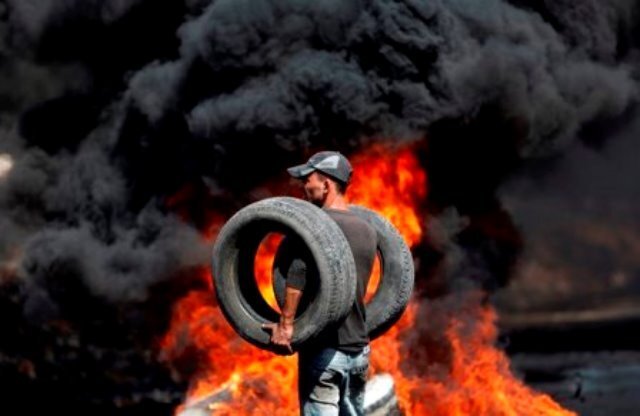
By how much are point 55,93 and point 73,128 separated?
0.57m

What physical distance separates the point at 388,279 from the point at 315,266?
3.14 feet

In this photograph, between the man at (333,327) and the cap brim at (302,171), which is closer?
the man at (333,327)

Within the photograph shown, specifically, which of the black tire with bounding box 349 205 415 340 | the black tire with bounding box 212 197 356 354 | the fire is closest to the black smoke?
the fire

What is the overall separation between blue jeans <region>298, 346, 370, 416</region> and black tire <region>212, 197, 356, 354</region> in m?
0.18

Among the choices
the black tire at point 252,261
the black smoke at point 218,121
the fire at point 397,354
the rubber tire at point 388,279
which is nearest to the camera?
the black tire at point 252,261

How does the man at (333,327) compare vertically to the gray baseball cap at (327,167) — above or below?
below

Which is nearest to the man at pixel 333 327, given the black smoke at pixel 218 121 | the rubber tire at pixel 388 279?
the rubber tire at pixel 388 279

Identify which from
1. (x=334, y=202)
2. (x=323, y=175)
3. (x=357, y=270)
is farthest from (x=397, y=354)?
(x=323, y=175)

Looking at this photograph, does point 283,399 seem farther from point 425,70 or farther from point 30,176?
point 30,176

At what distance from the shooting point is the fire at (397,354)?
9.23 metres

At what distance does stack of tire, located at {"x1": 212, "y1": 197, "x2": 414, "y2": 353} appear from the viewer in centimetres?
550

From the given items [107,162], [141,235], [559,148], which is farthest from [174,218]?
[559,148]

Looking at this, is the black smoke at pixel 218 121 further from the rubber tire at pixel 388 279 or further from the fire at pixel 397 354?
the rubber tire at pixel 388 279

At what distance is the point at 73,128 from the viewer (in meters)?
12.8
